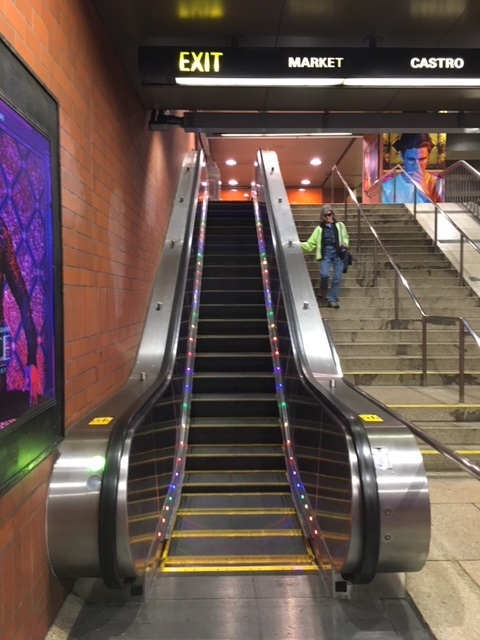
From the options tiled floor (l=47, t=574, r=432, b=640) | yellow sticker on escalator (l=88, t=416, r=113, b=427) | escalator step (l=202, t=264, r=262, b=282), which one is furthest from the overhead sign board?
tiled floor (l=47, t=574, r=432, b=640)

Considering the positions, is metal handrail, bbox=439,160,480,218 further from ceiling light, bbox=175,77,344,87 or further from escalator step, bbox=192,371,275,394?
escalator step, bbox=192,371,275,394

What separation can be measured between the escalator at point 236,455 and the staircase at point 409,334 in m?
1.08

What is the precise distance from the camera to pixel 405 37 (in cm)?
476

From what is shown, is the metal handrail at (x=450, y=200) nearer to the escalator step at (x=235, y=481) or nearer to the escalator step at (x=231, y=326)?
the escalator step at (x=231, y=326)

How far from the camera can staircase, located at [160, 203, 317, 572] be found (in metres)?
3.05

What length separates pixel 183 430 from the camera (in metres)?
4.19

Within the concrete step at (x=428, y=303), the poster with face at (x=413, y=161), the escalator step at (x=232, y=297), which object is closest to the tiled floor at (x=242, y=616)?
the escalator step at (x=232, y=297)

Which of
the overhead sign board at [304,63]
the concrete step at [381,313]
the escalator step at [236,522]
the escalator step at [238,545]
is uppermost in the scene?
the overhead sign board at [304,63]

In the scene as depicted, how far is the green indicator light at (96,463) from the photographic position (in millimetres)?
2326

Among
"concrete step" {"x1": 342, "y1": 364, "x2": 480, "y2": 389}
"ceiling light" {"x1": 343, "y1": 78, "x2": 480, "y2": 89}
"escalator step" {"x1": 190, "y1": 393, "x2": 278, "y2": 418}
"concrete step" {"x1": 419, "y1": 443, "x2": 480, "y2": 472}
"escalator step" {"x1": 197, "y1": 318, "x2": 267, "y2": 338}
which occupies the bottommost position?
"concrete step" {"x1": 419, "y1": 443, "x2": 480, "y2": 472}

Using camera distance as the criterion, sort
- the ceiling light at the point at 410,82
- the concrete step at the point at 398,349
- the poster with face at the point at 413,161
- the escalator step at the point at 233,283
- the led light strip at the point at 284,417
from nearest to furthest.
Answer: the led light strip at the point at 284,417
the ceiling light at the point at 410,82
the concrete step at the point at 398,349
the escalator step at the point at 233,283
the poster with face at the point at 413,161

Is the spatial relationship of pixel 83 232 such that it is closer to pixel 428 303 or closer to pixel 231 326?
pixel 231 326

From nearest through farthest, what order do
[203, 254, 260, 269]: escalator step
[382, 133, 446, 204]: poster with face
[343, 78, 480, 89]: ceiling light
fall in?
1. [343, 78, 480, 89]: ceiling light
2. [203, 254, 260, 269]: escalator step
3. [382, 133, 446, 204]: poster with face

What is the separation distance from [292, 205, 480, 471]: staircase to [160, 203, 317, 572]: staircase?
1062mm
